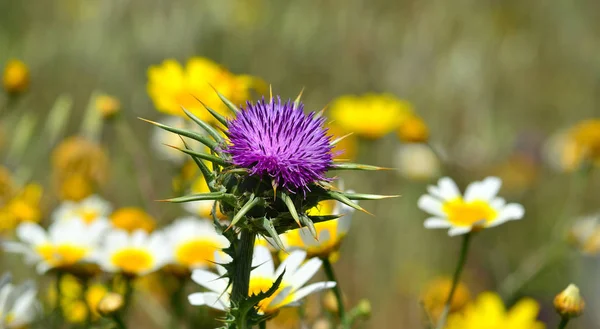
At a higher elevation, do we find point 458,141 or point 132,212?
point 458,141

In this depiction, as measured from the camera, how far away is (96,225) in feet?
6.38

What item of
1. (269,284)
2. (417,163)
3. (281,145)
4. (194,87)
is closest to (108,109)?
(194,87)

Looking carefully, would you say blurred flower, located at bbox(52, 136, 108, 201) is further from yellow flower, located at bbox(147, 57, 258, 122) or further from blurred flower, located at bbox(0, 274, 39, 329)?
blurred flower, located at bbox(0, 274, 39, 329)

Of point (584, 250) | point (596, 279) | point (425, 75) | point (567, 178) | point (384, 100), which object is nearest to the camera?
point (584, 250)

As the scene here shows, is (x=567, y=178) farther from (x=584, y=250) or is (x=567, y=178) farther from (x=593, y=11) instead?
(x=584, y=250)

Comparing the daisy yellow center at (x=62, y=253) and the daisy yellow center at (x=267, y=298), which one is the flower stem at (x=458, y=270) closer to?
the daisy yellow center at (x=267, y=298)

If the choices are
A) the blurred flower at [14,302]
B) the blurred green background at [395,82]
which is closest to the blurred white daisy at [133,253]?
the blurred flower at [14,302]

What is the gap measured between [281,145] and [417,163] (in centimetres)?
279

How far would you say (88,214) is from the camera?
7.45 ft

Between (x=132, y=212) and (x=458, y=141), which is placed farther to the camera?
(x=458, y=141)

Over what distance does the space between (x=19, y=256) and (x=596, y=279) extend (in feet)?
8.81

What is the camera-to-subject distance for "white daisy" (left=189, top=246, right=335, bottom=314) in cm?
135

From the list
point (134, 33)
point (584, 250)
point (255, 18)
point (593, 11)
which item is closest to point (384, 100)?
point (584, 250)

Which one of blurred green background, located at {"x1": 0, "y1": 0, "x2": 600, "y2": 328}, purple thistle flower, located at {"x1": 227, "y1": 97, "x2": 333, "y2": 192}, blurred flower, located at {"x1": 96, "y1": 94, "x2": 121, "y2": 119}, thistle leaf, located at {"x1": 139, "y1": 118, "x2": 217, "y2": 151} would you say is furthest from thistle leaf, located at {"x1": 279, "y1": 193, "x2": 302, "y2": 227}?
blurred green background, located at {"x1": 0, "y1": 0, "x2": 600, "y2": 328}
